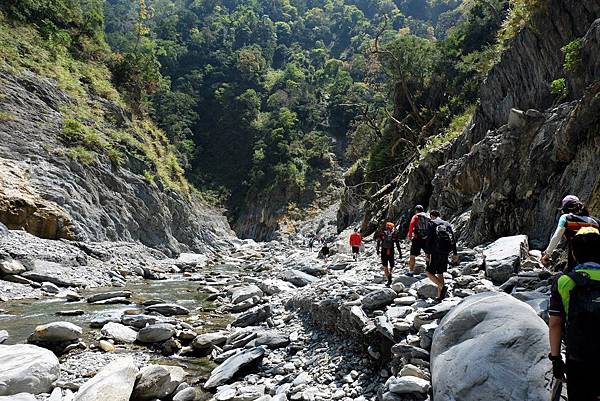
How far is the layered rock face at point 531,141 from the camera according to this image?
11.6 meters

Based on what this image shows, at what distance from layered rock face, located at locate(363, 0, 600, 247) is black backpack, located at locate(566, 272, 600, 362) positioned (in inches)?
246

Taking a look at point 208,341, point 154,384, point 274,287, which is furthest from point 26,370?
point 274,287

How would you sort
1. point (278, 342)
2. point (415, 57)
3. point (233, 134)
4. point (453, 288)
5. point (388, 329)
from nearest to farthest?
point (388, 329)
point (453, 288)
point (278, 342)
point (415, 57)
point (233, 134)

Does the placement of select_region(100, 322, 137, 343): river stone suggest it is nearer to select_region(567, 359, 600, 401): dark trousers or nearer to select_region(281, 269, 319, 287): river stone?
select_region(281, 269, 319, 287): river stone

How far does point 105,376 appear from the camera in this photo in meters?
6.89

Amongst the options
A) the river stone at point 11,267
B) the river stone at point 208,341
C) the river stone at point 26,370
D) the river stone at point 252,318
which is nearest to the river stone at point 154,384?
the river stone at point 26,370

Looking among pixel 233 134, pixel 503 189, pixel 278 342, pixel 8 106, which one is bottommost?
pixel 278 342

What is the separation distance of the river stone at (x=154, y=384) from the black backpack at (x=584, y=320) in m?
6.43

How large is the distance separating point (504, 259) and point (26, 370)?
30.7ft

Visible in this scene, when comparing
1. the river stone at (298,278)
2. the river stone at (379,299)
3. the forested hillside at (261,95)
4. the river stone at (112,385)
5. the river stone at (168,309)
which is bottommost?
the river stone at (168,309)

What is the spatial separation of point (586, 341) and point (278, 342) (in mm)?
7042

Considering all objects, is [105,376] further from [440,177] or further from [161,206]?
[161,206]

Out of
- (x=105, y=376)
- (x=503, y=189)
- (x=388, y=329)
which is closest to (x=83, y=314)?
(x=105, y=376)

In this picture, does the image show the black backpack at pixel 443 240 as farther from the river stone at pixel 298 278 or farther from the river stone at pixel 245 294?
the river stone at pixel 298 278
